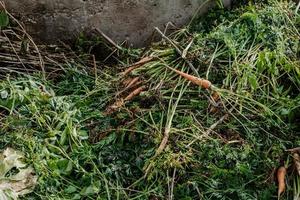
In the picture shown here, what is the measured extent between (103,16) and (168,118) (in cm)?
135

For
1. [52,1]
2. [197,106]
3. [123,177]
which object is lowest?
[123,177]

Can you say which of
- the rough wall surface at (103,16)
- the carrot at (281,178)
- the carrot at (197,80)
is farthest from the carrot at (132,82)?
the carrot at (281,178)

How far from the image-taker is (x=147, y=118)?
11.3ft

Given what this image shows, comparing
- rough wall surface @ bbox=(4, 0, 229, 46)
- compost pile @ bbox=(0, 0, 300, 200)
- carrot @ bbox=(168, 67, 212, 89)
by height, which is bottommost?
compost pile @ bbox=(0, 0, 300, 200)

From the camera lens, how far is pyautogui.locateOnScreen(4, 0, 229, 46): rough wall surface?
428 centimetres

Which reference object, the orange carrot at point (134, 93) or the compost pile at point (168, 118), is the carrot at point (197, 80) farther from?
the orange carrot at point (134, 93)

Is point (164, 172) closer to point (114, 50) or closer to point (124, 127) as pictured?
point (124, 127)

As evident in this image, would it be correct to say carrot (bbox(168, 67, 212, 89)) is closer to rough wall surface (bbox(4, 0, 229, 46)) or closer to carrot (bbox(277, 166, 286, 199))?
carrot (bbox(277, 166, 286, 199))

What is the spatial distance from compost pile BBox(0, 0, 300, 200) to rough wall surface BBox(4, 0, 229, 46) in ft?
0.54

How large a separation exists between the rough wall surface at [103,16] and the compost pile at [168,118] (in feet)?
0.54

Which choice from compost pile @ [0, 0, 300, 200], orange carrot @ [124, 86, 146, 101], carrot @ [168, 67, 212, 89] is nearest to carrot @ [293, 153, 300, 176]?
compost pile @ [0, 0, 300, 200]

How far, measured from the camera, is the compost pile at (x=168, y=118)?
3.16m

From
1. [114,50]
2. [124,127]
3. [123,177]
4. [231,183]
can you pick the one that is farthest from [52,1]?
[231,183]

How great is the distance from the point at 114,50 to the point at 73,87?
0.57 meters
